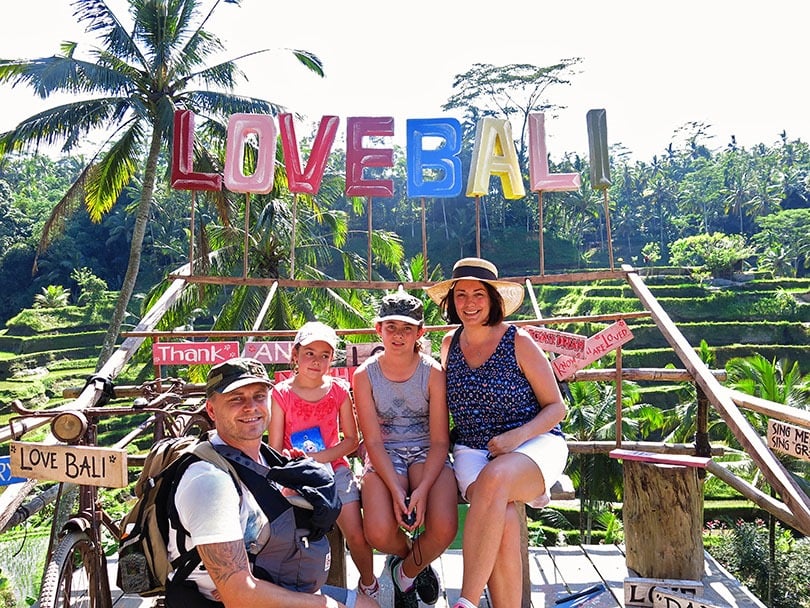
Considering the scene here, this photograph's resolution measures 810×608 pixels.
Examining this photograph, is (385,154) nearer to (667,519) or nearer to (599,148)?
(599,148)

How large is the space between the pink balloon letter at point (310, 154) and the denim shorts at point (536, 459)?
3.11 m

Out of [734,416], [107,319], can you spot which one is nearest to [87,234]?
[107,319]

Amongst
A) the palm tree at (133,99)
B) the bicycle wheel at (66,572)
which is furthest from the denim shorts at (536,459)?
the palm tree at (133,99)

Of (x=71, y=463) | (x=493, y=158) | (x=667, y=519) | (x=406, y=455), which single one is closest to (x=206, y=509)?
(x=71, y=463)

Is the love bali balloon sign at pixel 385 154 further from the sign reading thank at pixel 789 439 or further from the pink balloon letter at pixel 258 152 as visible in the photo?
the sign reading thank at pixel 789 439

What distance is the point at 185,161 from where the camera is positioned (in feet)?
16.9

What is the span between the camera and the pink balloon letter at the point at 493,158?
206 inches

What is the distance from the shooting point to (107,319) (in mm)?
32375

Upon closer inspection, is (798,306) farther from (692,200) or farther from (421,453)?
(421,453)

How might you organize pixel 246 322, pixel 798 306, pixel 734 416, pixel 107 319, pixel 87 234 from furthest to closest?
pixel 87 234
pixel 107 319
pixel 798 306
pixel 246 322
pixel 734 416

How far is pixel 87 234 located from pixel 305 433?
36.4 m

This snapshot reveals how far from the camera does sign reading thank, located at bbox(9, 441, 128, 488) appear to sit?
2.38 m

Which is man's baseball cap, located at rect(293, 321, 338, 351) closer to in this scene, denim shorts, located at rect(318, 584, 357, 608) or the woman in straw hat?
the woman in straw hat

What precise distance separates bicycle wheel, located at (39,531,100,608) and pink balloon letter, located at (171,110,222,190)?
3095mm
